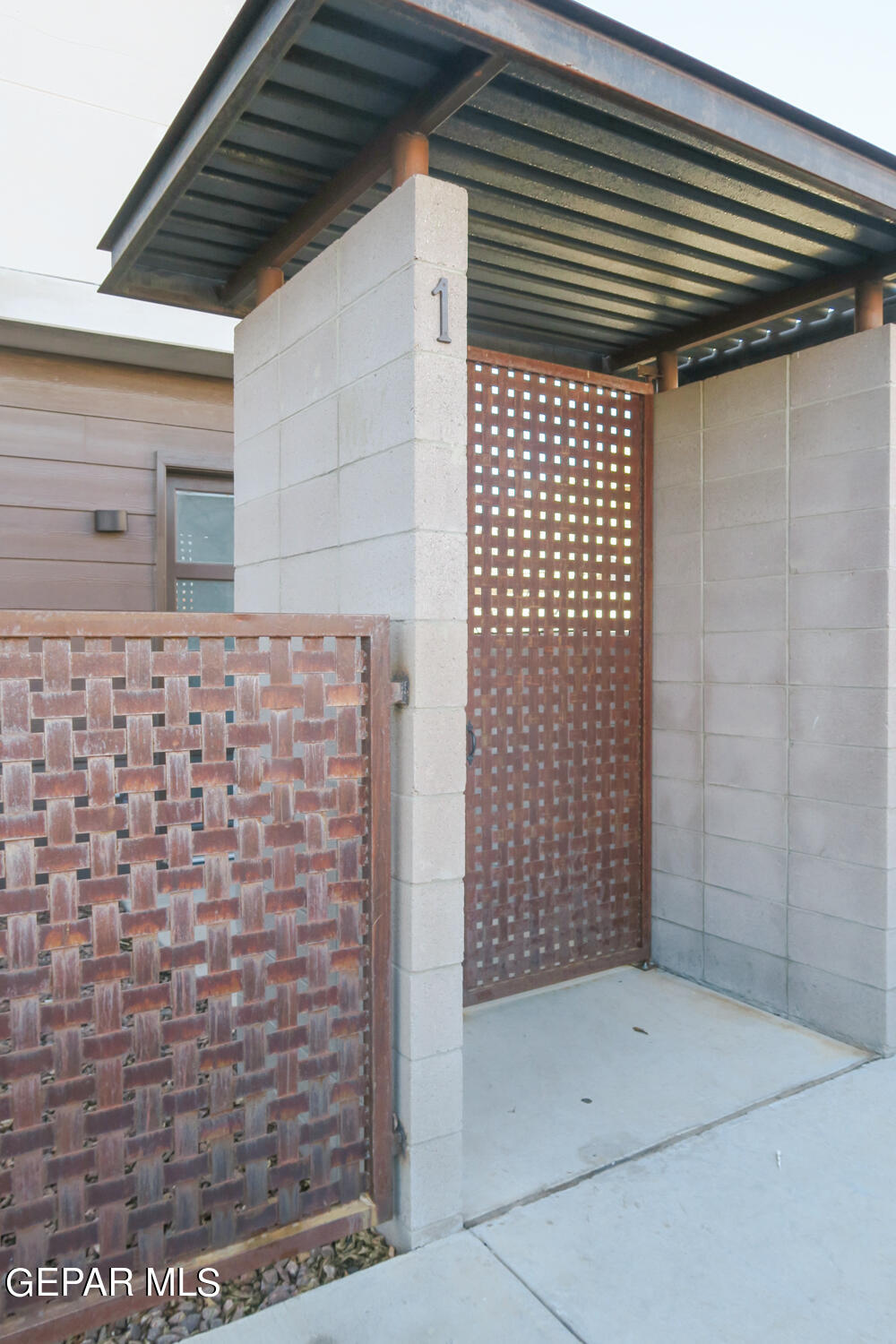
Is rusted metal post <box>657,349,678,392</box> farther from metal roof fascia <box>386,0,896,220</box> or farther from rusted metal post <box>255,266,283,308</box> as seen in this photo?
rusted metal post <box>255,266,283,308</box>

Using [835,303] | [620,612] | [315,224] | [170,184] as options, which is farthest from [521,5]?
[620,612]

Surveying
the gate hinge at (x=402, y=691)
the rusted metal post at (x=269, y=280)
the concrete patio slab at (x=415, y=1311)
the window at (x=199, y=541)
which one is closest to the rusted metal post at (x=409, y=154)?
the rusted metal post at (x=269, y=280)

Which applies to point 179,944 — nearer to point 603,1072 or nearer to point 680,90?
point 603,1072

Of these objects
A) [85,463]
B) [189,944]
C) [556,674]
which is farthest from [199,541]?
[189,944]

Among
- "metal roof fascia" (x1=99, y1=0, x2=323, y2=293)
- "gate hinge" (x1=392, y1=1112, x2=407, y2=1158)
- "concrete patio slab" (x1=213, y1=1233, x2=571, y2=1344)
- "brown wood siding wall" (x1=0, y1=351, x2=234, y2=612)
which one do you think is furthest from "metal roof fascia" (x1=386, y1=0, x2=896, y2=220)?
"brown wood siding wall" (x1=0, y1=351, x2=234, y2=612)

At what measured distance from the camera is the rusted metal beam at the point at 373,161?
1.94 meters

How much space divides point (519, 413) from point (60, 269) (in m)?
2.40

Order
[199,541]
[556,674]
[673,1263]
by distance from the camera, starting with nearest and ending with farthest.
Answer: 1. [673,1263]
2. [556,674]
3. [199,541]

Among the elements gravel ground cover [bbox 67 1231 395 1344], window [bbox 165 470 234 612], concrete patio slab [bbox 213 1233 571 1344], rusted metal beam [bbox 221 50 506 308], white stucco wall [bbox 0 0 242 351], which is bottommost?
gravel ground cover [bbox 67 1231 395 1344]

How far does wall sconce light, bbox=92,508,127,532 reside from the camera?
4.32 metres

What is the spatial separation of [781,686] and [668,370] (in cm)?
156

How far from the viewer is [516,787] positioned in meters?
3.53

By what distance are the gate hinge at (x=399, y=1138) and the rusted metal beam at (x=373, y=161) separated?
7.94 ft

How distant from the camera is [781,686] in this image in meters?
3.41
